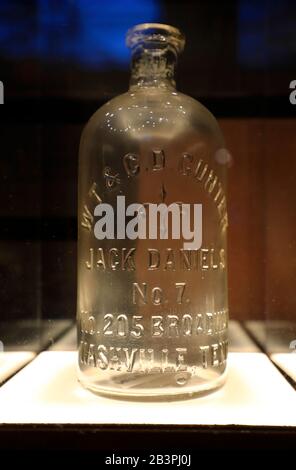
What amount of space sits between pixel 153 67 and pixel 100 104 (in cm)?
20

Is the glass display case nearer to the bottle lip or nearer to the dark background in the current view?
the dark background

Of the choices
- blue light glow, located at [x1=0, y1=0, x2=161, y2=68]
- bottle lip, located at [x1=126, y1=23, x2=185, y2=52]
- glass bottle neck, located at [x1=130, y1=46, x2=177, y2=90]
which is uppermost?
blue light glow, located at [x1=0, y1=0, x2=161, y2=68]

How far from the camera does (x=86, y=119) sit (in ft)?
2.49

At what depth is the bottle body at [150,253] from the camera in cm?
53

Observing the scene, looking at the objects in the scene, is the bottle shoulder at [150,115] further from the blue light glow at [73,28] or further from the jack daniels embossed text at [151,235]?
the blue light glow at [73,28]

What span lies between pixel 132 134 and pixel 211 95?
9.5 inches

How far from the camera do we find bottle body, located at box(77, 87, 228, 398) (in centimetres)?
53

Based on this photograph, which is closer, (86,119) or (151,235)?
(151,235)
